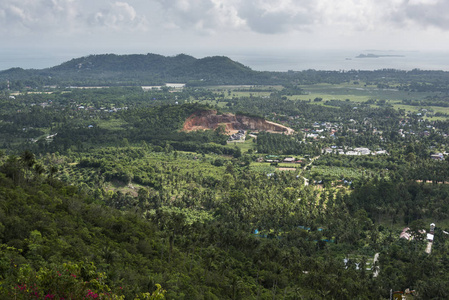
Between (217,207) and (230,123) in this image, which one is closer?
(217,207)

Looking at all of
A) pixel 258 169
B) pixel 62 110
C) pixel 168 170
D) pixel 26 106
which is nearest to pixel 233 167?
pixel 258 169

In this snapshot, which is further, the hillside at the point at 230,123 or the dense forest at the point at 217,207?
the hillside at the point at 230,123

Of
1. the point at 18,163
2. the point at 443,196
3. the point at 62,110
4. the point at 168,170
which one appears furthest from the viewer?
the point at 62,110

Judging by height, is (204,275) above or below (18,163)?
below

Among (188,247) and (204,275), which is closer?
(204,275)

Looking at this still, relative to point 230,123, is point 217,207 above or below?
below

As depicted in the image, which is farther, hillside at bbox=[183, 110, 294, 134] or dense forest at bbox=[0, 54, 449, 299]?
hillside at bbox=[183, 110, 294, 134]

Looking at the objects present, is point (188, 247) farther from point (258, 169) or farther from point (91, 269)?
point (258, 169)

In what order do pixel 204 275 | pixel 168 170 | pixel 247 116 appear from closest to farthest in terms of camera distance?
1. pixel 204 275
2. pixel 168 170
3. pixel 247 116
